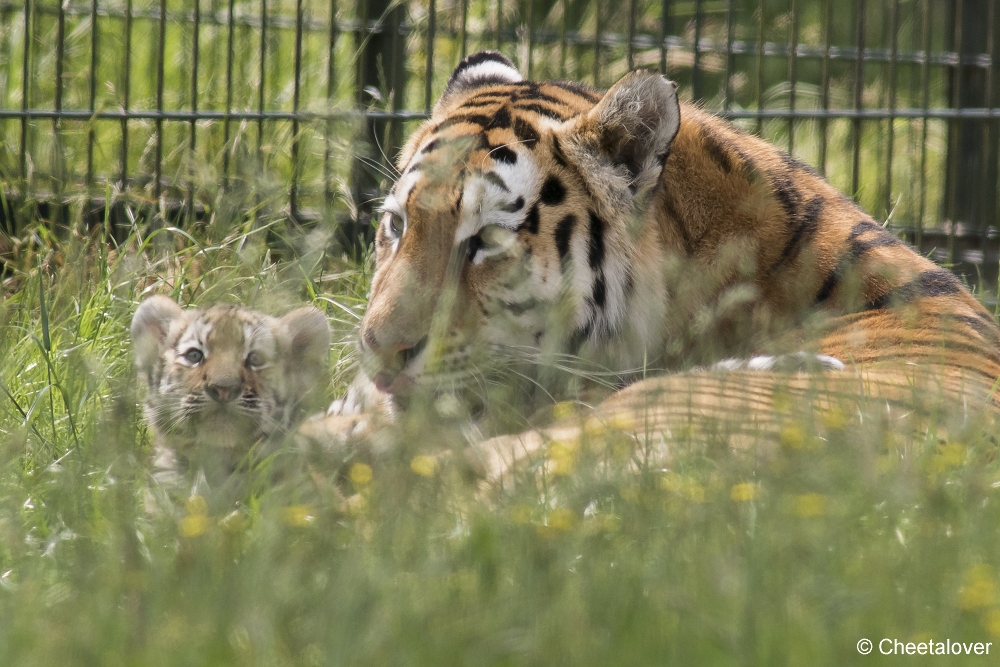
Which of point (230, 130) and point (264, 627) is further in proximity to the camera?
point (230, 130)

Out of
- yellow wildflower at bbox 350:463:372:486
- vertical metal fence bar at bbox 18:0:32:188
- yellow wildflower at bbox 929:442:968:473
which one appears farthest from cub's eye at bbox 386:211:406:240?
vertical metal fence bar at bbox 18:0:32:188

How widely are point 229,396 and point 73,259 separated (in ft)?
1.55

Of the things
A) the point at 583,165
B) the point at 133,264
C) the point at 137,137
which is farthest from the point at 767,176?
the point at 137,137

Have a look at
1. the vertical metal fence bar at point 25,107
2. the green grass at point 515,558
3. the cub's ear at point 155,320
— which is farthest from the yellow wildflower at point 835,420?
the vertical metal fence bar at point 25,107

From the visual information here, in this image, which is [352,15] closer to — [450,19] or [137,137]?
[450,19]

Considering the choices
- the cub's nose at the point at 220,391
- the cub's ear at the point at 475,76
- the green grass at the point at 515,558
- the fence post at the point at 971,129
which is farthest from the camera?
the fence post at the point at 971,129

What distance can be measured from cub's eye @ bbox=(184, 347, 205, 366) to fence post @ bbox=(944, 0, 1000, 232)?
3.78 metres

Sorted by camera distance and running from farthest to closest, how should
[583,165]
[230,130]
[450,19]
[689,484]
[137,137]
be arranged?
1. [450,19]
2. [137,137]
3. [230,130]
4. [583,165]
5. [689,484]

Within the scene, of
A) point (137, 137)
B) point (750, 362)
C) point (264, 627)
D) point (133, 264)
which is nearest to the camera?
point (264, 627)

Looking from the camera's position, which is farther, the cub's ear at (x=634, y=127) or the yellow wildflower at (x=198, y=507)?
the cub's ear at (x=634, y=127)

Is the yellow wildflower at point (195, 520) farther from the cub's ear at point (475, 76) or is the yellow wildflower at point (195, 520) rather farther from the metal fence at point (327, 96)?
the cub's ear at point (475, 76)

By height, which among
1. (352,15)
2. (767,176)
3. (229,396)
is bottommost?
(229,396)

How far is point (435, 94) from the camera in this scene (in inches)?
267

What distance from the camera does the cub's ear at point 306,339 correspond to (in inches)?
116
